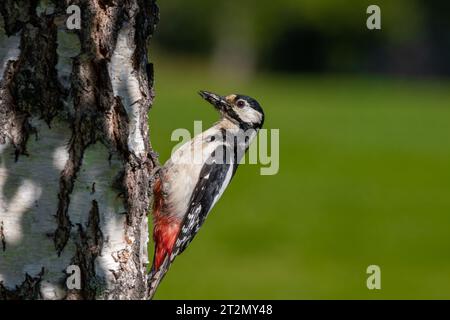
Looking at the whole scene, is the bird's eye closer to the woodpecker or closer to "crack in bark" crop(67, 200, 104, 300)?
the woodpecker

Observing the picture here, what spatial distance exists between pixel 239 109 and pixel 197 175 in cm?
50

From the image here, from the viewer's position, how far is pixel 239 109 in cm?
585

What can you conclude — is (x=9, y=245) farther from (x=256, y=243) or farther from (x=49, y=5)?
(x=256, y=243)

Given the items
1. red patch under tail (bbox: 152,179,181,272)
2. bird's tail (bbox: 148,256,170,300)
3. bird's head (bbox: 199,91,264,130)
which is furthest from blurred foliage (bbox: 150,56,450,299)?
bird's tail (bbox: 148,256,170,300)

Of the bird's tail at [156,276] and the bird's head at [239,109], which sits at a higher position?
the bird's head at [239,109]

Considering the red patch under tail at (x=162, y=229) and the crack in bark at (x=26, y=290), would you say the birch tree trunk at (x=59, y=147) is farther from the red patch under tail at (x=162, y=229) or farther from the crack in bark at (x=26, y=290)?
the red patch under tail at (x=162, y=229)

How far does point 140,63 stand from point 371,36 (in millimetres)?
58291

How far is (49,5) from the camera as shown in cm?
371

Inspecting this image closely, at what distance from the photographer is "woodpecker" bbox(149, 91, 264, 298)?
17.6 feet

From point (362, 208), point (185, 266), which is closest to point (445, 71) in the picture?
point (362, 208)

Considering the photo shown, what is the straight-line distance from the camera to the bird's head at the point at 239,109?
→ 229 inches

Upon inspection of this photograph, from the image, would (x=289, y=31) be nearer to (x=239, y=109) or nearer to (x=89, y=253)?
(x=239, y=109)

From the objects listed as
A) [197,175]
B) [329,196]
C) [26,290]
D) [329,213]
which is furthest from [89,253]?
[329,196]

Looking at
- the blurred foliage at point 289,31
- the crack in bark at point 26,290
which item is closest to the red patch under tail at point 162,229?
the crack in bark at point 26,290
